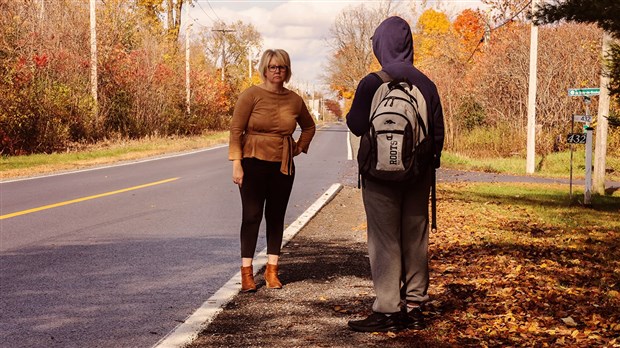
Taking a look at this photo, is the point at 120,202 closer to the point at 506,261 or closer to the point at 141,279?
the point at 141,279

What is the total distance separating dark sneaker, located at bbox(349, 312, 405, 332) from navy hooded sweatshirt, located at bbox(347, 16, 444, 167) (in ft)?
3.56

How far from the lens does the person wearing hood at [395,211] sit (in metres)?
4.59

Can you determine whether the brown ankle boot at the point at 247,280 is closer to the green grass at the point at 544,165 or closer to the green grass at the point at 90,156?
the green grass at the point at 90,156

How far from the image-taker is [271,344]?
4.43 m

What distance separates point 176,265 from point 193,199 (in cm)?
549

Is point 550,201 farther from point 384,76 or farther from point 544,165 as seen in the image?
point 384,76

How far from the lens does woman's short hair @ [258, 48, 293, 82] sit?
19.0 feet

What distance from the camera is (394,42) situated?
15.2ft

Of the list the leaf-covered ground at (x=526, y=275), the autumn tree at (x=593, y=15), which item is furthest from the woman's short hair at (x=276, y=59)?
the autumn tree at (x=593, y=15)

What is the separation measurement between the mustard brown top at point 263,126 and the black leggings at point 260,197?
0.09 m

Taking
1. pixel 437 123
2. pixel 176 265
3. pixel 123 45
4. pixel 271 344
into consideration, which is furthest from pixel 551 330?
pixel 123 45

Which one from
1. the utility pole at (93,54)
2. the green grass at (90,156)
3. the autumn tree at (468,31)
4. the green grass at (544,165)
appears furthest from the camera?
the autumn tree at (468,31)

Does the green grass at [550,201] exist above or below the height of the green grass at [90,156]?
below

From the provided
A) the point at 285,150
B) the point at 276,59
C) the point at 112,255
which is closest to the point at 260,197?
the point at 285,150
